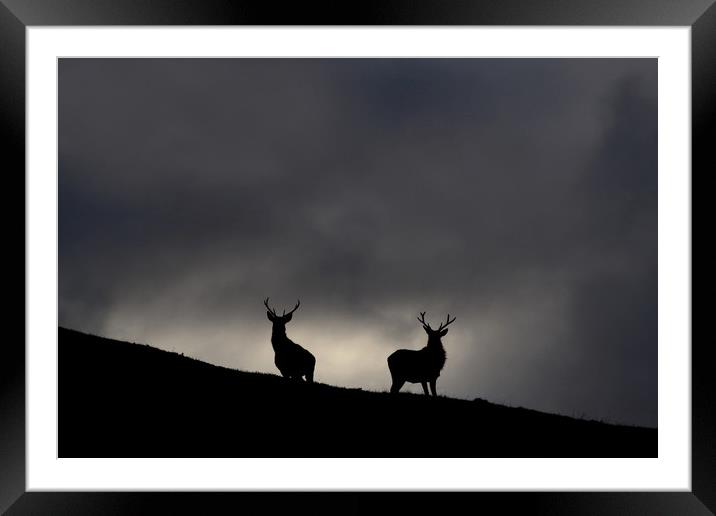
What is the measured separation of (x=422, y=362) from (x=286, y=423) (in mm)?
1694

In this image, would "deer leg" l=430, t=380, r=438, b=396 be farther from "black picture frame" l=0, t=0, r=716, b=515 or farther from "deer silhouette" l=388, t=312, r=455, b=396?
"black picture frame" l=0, t=0, r=716, b=515

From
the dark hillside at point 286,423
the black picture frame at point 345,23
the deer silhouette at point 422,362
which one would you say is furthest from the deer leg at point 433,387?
the black picture frame at point 345,23

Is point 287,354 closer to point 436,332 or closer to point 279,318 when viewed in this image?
point 279,318

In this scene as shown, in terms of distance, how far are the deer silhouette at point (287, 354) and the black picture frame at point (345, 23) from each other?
136 inches

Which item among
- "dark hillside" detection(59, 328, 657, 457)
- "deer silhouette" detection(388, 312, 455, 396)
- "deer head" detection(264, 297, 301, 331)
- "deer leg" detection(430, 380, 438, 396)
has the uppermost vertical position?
"deer head" detection(264, 297, 301, 331)

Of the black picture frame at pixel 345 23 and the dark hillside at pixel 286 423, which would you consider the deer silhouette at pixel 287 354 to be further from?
the black picture frame at pixel 345 23

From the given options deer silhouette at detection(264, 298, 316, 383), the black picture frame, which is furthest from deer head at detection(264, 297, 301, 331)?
the black picture frame

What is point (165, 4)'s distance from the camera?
266 centimetres

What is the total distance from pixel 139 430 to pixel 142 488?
2.36m

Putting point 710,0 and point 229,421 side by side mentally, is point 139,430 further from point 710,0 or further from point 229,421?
point 710,0

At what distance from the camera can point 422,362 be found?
6.02 metres

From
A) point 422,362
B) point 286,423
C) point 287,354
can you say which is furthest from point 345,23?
point 287,354

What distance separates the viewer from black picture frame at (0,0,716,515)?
2.67 metres

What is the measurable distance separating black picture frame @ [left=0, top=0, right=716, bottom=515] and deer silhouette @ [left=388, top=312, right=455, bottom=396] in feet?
10.4
